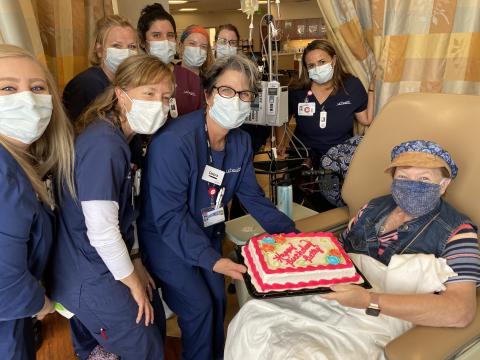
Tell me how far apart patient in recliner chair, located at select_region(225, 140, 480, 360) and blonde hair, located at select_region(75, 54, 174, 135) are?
82cm

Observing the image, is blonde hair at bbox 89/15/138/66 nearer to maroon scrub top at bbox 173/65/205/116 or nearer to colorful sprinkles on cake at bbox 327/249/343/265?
maroon scrub top at bbox 173/65/205/116

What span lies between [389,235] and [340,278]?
0.99ft

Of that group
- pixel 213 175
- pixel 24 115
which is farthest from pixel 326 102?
pixel 24 115

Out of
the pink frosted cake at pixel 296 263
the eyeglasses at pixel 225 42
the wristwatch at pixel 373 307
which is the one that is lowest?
the wristwatch at pixel 373 307

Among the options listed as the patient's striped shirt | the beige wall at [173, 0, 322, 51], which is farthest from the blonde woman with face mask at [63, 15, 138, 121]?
the beige wall at [173, 0, 322, 51]

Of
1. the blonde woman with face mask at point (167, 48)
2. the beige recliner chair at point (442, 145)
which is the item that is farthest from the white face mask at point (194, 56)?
the beige recliner chair at point (442, 145)

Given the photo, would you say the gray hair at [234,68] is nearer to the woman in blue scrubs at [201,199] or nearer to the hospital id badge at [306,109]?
the woman in blue scrubs at [201,199]

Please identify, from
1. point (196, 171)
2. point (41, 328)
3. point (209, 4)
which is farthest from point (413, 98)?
point (209, 4)

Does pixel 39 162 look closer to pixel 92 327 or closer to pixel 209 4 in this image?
pixel 92 327

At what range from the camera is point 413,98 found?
61.1 inches

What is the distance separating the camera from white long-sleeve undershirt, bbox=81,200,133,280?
3.84 feet

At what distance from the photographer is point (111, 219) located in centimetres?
119

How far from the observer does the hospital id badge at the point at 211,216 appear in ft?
5.14

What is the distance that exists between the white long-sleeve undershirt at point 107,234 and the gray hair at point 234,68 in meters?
0.63
